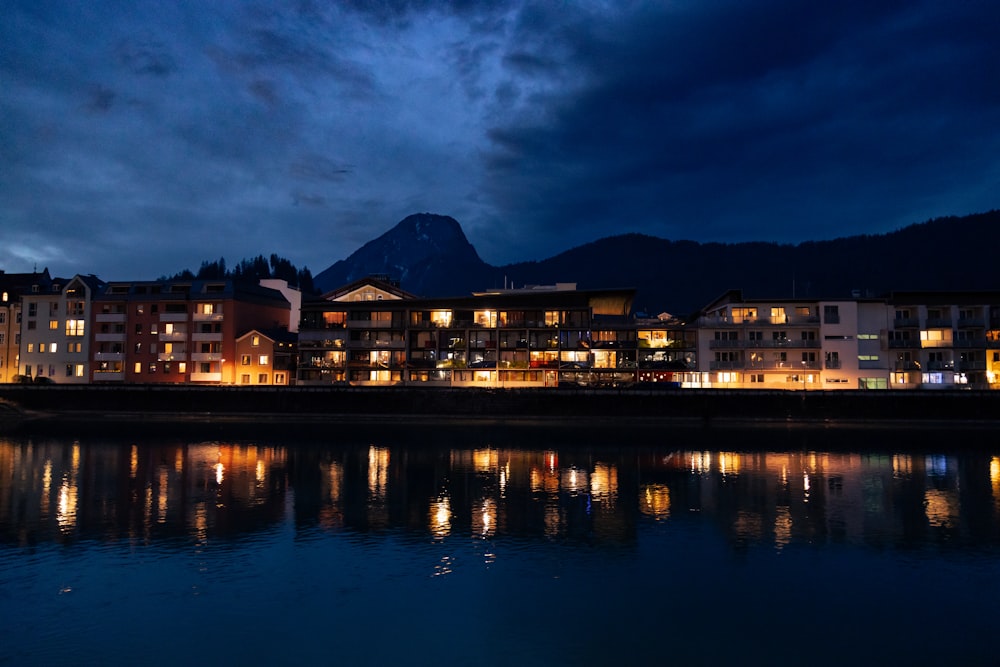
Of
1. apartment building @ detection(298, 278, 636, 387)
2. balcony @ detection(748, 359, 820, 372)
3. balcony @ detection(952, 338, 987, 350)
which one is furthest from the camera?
apartment building @ detection(298, 278, 636, 387)

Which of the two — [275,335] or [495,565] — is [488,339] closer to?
[275,335]

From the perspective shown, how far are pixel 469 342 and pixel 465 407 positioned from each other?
12.8 m

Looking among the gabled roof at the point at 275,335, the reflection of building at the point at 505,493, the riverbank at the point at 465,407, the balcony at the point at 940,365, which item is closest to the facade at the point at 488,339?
the balcony at the point at 940,365

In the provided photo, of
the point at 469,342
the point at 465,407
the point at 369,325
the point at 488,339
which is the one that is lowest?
the point at 465,407

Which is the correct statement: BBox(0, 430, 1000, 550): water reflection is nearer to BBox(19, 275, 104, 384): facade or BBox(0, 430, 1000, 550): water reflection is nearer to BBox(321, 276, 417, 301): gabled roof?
BBox(321, 276, 417, 301): gabled roof

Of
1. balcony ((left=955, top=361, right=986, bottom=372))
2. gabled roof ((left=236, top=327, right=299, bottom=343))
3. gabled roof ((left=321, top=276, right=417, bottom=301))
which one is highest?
gabled roof ((left=321, top=276, right=417, bottom=301))

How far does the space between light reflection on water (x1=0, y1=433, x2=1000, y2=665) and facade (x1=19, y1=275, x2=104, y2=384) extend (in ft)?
200

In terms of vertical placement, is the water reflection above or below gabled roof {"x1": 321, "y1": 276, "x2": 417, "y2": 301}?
below

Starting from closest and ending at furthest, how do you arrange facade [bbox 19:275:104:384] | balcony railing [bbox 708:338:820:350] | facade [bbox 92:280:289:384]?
balcony railing [bbox 708:338:820:350] < facade [bbox 92:280:289:384] < facade [bbox 19:275:104:384]

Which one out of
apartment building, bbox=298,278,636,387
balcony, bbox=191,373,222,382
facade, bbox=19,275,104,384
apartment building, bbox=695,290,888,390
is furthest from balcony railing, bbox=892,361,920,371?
facade, bbox=19,275,104,384

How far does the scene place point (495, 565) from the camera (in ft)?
83.1

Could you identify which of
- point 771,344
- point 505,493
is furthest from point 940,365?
point 505,493

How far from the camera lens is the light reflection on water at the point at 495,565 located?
18.8m

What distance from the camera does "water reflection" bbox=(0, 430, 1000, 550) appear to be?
101 ft
